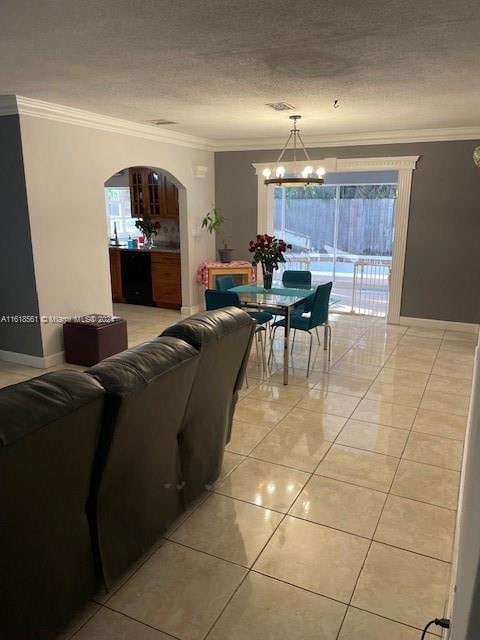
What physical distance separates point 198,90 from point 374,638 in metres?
3.75

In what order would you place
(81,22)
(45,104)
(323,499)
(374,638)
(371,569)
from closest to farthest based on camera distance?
(374,638), (371,569), (81,22), (323,499), (45,104)

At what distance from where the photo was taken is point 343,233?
350 inches

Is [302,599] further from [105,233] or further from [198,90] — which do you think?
A: [105,233]

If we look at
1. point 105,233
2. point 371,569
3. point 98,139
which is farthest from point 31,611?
point 98,139

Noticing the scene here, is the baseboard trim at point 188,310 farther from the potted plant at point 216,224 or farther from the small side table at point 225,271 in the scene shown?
the potted plant at point 216,224

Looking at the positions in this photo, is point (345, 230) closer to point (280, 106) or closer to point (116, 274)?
point (116, 274)

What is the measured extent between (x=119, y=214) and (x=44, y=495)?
8588mm

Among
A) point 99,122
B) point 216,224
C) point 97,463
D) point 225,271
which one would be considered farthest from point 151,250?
point 97,463

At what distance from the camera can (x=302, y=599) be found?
2.00 metres

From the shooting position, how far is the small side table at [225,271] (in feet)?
23.4

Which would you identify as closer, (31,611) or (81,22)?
(31,611)

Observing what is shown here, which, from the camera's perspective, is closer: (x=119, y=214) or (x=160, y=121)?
(x=160, y=121)

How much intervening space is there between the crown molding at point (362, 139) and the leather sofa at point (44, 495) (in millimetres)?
5741

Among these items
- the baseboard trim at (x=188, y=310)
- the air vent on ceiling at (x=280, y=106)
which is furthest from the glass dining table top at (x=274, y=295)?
the baseboard trim at (x=188, y=310)
